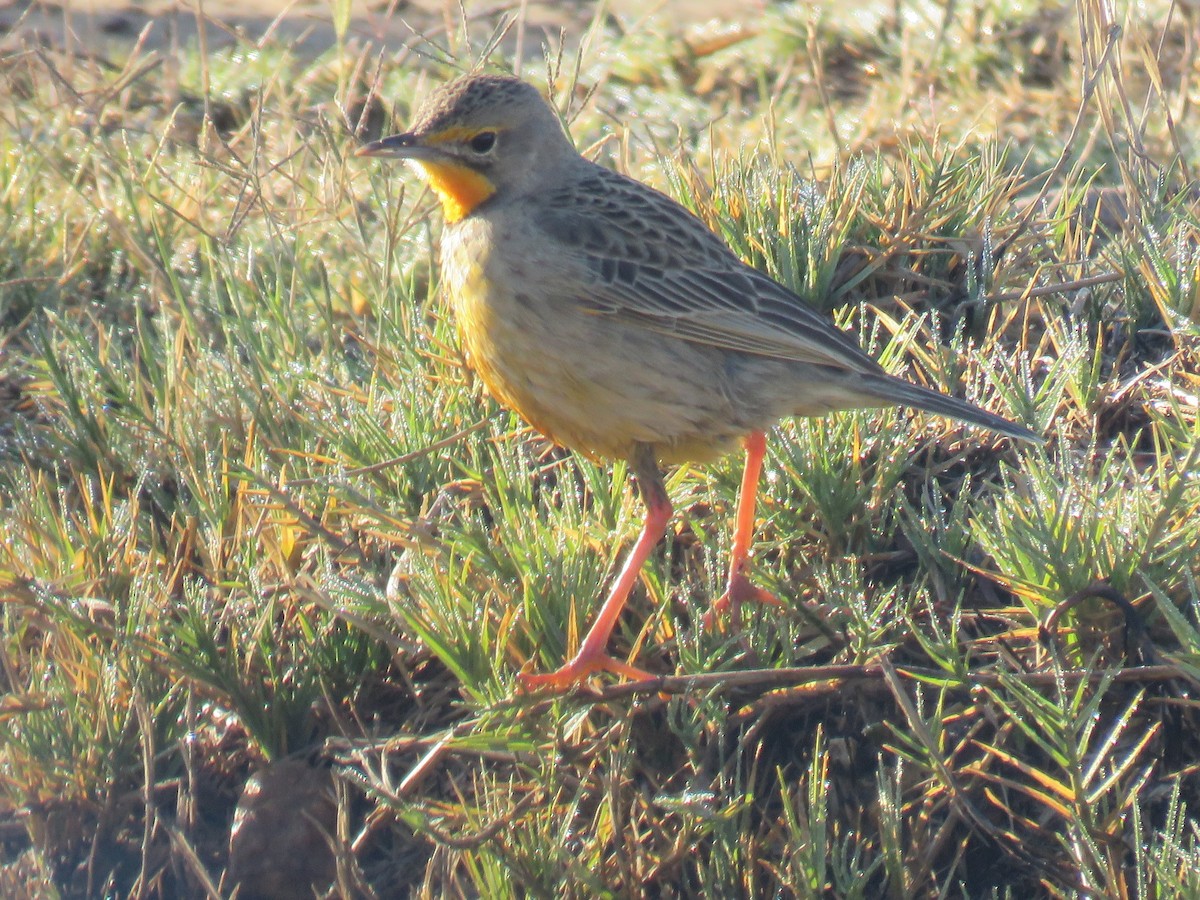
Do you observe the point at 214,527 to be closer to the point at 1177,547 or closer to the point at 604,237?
the point at 604,237

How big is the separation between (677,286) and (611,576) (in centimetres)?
92

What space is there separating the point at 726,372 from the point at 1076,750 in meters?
1.62

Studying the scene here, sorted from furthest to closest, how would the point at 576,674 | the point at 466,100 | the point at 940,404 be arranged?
1. the point at 466,100
2. the point at 940,404
3. the point at 576,674

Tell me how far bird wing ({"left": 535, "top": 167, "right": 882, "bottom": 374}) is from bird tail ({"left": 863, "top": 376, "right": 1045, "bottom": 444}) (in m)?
0.08

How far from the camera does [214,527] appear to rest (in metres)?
4.55

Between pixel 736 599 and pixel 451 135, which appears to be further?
pixel 451 135

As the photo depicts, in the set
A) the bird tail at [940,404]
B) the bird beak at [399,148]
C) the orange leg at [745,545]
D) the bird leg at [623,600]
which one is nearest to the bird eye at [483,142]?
the bird beak at [399,148]

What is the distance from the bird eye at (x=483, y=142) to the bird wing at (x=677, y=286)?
229 mm

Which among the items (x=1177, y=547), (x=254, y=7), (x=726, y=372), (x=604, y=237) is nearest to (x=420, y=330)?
(x=604, y=237)

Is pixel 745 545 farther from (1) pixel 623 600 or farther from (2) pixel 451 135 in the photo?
(2) pixel 451 135

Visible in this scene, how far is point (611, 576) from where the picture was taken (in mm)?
4328

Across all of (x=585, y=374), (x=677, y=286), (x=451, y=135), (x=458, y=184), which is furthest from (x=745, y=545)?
(x=451, y=135)

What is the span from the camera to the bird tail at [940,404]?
13.6 feet

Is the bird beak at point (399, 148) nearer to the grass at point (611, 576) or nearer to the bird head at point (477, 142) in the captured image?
the bird head at point (477, 142)
